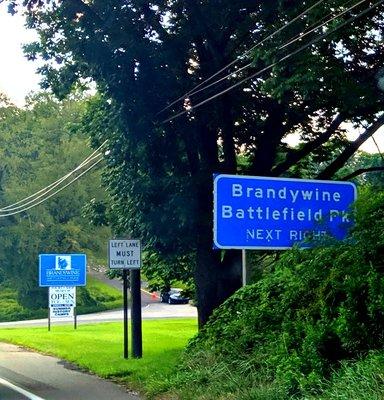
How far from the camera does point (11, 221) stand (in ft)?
204

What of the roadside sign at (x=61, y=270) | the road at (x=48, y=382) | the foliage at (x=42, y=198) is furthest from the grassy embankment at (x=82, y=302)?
the road at (x=48, y=382)

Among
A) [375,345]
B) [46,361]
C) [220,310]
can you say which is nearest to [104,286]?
[46,361]

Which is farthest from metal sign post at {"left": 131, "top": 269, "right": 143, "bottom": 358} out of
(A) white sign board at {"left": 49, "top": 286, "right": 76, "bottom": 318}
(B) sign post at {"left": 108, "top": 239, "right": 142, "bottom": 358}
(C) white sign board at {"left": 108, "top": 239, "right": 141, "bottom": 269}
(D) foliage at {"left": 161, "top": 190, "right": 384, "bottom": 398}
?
(A) white sign board at {"left": 49, "top": 286, "right": 76, "bottom": 318}

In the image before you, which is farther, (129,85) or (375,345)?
(129,85)

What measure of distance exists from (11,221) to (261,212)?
170ft

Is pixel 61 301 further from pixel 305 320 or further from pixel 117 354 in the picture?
pixel 305 320

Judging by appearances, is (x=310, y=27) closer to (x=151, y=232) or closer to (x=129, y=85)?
(x=129, y=85)

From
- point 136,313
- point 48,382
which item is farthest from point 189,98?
point 48,382

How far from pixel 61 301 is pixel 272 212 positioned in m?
21.6

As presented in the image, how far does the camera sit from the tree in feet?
53.3

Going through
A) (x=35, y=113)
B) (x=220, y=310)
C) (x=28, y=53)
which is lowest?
(x=220, y=310)

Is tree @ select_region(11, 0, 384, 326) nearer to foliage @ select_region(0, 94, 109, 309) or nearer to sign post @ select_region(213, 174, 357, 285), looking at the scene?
sign post @ select_region(213, 174, 357, 285)

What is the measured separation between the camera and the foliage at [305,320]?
943 cm

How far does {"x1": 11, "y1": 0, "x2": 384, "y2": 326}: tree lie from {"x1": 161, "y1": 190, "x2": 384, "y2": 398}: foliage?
14.1 feet
